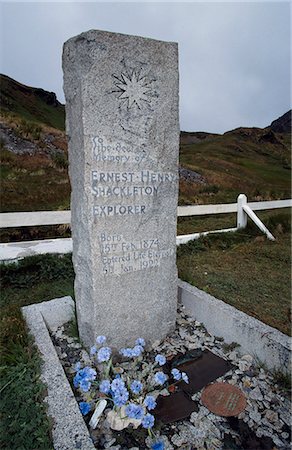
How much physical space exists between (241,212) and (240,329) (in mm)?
5269

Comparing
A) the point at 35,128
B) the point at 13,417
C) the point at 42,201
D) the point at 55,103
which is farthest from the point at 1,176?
the point at 55,103

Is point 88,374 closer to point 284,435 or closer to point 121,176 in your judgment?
point 284,435

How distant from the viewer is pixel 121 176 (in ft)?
9.23

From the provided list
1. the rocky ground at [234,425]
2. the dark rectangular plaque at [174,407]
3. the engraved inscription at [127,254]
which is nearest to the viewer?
the rocky ground at [234,425]

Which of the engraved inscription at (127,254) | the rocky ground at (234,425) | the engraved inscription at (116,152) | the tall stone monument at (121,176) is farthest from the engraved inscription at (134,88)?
the rocky ground at (234,425)

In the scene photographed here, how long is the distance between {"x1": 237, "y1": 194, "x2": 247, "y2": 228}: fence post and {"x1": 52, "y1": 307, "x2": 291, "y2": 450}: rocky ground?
17.5 feet

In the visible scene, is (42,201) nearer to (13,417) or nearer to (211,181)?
(13,417)

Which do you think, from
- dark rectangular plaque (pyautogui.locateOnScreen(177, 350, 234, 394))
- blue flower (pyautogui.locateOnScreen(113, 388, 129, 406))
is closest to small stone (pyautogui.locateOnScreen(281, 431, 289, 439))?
dark rectangular plaque (pyautogui.locateOnScreen(177, 350, 234, 394))

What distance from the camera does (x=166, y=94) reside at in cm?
293

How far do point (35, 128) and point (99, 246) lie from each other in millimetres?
13662

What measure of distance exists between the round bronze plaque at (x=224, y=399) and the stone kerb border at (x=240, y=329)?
0.41m

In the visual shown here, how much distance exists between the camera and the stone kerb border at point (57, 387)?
1823mm

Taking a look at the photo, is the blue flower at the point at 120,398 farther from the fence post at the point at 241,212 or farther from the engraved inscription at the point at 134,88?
the fence post at the point at 241,212

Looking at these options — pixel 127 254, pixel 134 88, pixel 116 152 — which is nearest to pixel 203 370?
pixel 127 254
